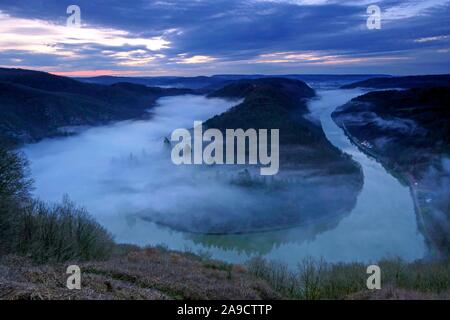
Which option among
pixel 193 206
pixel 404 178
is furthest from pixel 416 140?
pixel 193 206

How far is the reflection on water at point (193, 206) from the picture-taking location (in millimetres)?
55344

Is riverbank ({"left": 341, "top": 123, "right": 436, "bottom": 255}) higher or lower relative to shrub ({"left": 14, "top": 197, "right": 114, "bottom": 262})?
lower

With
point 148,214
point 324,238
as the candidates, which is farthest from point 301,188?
point 148,214

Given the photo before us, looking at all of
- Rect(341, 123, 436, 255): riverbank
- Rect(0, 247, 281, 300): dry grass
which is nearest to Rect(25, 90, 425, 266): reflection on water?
Rect(341, 123, 436, 255): riverbank

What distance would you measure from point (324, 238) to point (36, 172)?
9435 centimetres

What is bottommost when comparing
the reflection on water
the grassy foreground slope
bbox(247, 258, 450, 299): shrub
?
the reflection on water

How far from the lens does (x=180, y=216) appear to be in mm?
72750

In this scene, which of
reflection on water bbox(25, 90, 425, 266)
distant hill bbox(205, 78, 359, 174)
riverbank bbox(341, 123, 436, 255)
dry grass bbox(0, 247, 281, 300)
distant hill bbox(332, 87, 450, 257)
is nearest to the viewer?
dry grass bbox(0, 247, 281, 300)

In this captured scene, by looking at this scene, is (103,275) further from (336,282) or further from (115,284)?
(336,282)

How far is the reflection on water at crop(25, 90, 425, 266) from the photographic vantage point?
55.3m

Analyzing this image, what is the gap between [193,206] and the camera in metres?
78.6

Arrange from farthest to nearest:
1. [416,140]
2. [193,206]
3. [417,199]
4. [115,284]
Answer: [416,140] → [193,206] → [417,199] → [115,284]

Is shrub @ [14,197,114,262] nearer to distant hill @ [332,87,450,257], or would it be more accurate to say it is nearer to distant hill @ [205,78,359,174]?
distant hill @ [332,87,450,257]

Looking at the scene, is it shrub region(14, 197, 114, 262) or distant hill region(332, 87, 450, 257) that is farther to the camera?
distant hill region(332, 87, 450, 257)
